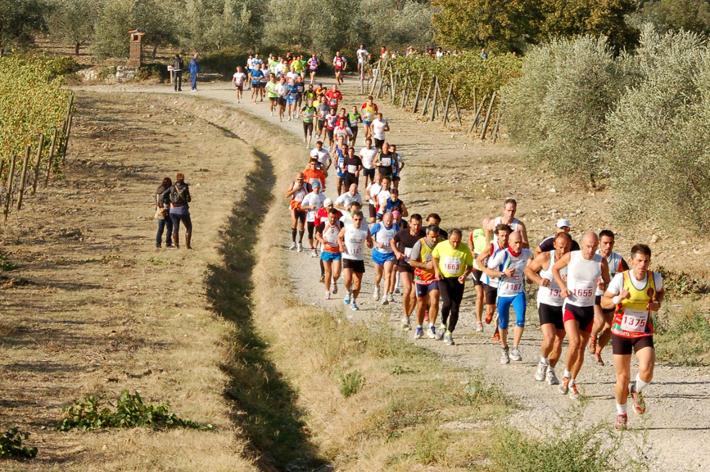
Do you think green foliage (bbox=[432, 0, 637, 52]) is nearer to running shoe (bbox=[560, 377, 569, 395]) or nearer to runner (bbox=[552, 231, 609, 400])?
running shoe (bbox=[560, 377, 569, 395])

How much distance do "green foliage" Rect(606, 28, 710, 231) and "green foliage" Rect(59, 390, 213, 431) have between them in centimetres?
1294

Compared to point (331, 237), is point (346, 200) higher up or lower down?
higher up

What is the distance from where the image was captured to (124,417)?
14383mm

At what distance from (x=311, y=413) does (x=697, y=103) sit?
508 inches

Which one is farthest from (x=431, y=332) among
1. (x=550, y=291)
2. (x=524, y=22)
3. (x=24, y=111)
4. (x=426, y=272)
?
(x=524, y=22)

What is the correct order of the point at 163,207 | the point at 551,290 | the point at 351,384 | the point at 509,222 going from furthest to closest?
the point at 163,207 → the point at 509,222 → the point at 351,384 → the point at 551,290

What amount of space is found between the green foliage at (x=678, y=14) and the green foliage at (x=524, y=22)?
19.7 meters

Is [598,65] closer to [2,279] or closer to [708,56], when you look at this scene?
[708,56]

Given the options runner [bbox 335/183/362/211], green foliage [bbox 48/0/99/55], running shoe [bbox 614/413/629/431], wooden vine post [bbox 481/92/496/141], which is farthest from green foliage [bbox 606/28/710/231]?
green foliage [bbox 48/0/99/55]

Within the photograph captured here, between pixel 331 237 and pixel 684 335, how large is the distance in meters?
6.22

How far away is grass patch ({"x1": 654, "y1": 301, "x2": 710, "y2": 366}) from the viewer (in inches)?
642

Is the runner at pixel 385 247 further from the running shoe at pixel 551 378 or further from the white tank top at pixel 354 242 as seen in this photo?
the running shoe at pixel 551 378

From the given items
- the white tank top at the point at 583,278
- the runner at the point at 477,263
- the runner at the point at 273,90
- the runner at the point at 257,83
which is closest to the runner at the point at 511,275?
the runner at the point at 477,263

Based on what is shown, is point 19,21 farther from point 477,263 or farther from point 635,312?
point 635,312
